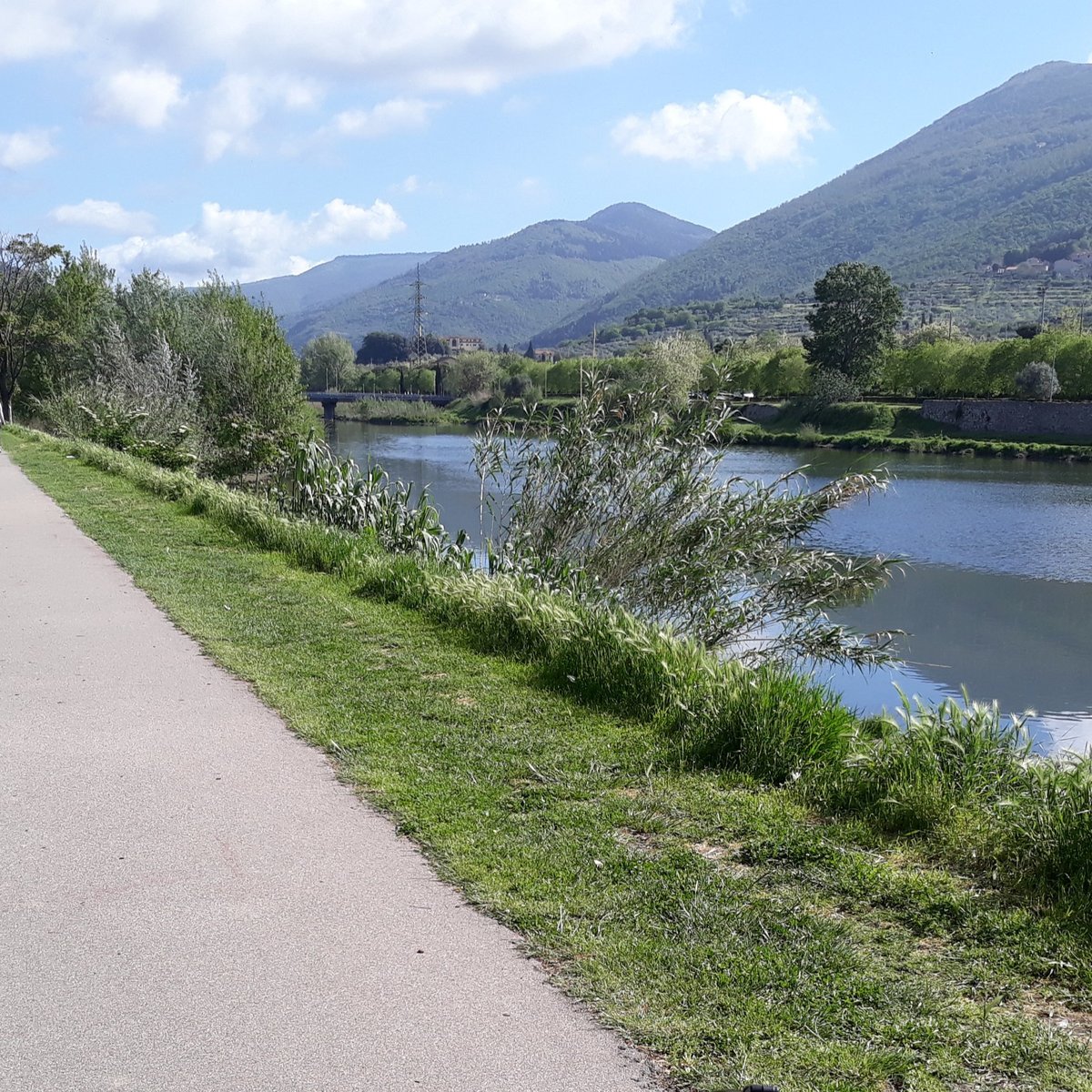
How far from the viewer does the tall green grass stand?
3.79 m

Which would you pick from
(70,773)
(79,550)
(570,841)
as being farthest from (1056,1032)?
(79,550)

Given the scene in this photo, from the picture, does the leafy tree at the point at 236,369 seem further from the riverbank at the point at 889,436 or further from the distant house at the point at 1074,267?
the distant house at the point at 1074,267

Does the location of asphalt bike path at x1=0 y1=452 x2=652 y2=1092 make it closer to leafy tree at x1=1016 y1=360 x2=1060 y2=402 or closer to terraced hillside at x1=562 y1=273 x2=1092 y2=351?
leafy tree at x1=1016 y1=360 x2=1060 y2=402

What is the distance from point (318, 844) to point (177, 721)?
5.89 feet

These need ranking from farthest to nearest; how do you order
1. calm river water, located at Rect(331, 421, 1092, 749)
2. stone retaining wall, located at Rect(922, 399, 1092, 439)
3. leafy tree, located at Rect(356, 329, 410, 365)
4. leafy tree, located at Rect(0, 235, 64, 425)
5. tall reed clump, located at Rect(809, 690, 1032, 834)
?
leafy tree, located at Rect(356, 329, 410, 365) → stone retaining wall, located at Rect(922, 399, 1092, 439) → leafy tree, located at Rect(0, 235, 64, 425) → calm river water, located at Rect(331, 421, 1092, 749) → tall reed clump, located at Rect(809, 690, 1032, 834)

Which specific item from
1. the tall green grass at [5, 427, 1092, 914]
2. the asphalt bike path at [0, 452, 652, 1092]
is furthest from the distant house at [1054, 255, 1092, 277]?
the asphalt bike path at [0, 452, 652, 1092]

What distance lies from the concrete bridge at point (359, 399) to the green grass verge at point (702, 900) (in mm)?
85695

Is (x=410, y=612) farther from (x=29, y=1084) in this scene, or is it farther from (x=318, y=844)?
(x=29, y=1084)

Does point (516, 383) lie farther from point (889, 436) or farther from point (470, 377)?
point (889, 436)

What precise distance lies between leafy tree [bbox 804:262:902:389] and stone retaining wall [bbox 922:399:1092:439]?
19.8 ft

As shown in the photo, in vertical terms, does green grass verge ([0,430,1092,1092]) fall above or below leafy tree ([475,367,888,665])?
below

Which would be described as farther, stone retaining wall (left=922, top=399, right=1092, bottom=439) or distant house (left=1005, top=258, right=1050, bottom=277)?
distant house (left=1005, top=258, right=1050, bottom=277)

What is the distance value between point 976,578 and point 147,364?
20.2 m

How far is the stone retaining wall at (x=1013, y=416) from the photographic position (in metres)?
56.5
